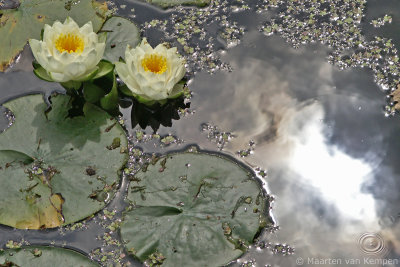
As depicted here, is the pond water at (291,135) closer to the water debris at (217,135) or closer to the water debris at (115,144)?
the water debris at (217,135)

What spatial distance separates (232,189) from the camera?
3.19 meters

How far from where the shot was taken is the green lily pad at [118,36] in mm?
3756

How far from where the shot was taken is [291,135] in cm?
354

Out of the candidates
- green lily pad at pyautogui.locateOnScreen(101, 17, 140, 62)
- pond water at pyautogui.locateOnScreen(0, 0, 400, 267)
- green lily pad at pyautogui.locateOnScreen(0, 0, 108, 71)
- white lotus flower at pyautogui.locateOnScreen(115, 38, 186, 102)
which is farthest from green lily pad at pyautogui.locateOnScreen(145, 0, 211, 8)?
white lotus flower at pyautogui.locateOnScreen(115, 38, 186, 102)

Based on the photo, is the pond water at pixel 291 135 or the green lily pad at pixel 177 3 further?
the green lily pad at pixel 177 3

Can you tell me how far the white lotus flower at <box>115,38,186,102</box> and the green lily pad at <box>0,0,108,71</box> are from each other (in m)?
0.64

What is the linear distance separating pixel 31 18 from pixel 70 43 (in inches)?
27.3

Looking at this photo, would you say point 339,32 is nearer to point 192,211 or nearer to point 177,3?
point 177,3

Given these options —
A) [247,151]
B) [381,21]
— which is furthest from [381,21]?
[247,151]

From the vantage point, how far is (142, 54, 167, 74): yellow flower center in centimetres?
335

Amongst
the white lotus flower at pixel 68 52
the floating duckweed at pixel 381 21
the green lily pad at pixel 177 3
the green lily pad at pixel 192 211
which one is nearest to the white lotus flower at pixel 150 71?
the white lotus flower at pixel 68 52

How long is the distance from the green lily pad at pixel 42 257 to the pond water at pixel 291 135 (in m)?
0.08

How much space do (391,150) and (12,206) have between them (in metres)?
2.43

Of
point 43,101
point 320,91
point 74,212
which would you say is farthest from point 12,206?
point 320,91
